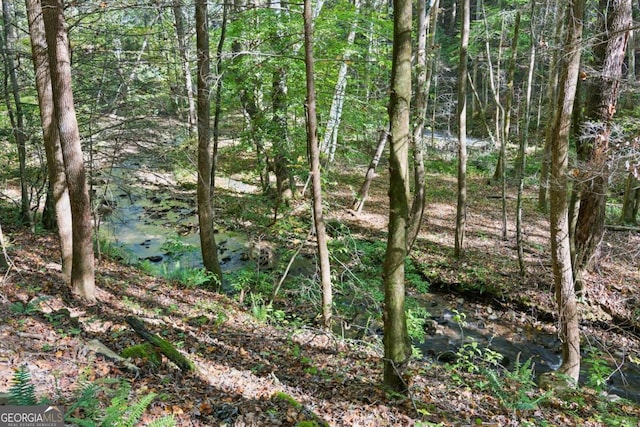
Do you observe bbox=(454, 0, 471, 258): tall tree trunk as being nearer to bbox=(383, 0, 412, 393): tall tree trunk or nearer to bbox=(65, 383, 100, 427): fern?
bbox=(383, 0, 412, 393): tall tree trunk

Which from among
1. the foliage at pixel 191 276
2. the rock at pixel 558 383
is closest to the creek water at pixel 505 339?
the rock at pixel 558 383

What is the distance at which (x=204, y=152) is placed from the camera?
8.66 metres

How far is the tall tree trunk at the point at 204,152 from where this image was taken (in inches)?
312

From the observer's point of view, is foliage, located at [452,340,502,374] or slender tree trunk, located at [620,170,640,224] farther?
slender tree trunk, located at [620,170,640,224]

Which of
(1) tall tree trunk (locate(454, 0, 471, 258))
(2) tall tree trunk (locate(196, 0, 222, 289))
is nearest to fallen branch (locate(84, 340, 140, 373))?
(2) tall tree trunk (locate(196, 0, 222, 289))

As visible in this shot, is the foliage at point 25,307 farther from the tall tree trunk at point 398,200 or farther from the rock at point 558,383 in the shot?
the rock at point 558,383

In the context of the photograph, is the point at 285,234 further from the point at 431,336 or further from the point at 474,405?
the point at 474,405

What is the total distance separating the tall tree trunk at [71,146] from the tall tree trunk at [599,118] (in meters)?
7.23

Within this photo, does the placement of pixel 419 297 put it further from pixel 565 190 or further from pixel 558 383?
pixel 565 190

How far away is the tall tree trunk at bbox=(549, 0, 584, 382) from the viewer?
5496 mm

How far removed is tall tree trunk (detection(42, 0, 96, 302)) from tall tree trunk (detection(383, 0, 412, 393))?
467 centimetres

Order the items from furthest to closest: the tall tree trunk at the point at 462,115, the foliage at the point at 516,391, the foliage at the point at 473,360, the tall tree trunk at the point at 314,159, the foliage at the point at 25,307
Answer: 1. the tall tree trunk at the point at 462,115
2. the foliage at the point at 473,360
3. the tall tree trunk at the point at 314,159
4. the foliage at the point at 25,307
5. the foliage at the point at 516,391

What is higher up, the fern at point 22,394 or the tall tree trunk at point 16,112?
the tall tree trunk at point 16,112

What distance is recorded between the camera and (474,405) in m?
5.11
